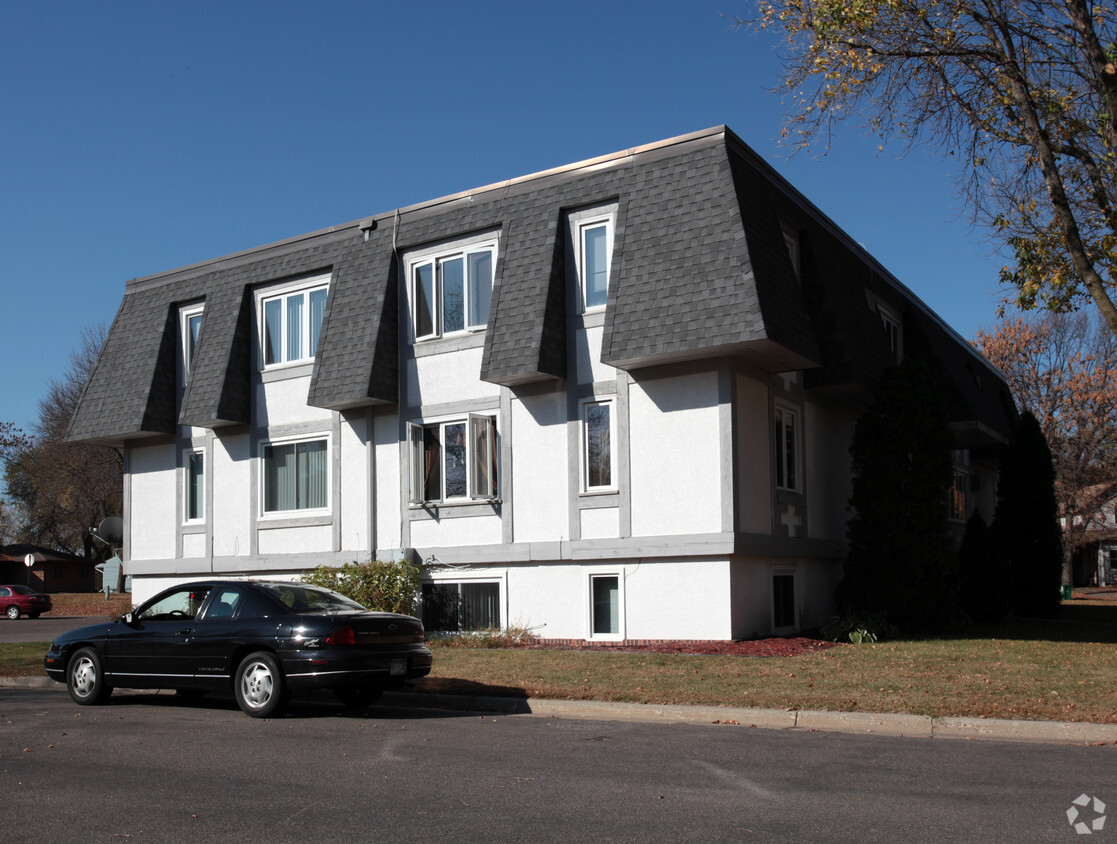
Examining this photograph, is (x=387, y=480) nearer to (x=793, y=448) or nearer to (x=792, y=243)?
(x=793, y=448)

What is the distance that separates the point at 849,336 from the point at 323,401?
395 inches

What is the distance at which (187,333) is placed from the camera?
A: 79.0ft

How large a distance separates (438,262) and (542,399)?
3689 mm

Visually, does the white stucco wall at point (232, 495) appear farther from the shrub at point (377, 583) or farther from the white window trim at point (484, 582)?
the white window trim at point (484, 582)

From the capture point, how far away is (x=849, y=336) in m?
19.7

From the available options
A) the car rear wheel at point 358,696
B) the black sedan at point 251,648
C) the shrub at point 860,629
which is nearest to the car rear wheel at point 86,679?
the black sedan at point 251,648

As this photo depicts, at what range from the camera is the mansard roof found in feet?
55.4

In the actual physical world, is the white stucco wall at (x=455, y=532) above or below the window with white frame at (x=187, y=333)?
below

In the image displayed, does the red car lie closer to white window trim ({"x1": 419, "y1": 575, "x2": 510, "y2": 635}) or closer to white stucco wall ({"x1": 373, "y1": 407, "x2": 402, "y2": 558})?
white stucco wall ({"x1": 373, "y1": 407, "x2": 402, "y2": 558})

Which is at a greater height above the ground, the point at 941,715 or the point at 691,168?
the point at 691,168

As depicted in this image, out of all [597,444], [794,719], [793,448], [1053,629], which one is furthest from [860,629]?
[794,719]

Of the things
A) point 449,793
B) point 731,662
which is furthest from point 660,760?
point 731,662

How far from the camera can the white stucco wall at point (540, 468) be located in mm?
18578

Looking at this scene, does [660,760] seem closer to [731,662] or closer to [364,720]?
[364,720]
